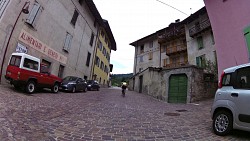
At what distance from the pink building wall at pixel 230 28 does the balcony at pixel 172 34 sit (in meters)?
18.2

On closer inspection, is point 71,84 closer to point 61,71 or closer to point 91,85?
point 61,71

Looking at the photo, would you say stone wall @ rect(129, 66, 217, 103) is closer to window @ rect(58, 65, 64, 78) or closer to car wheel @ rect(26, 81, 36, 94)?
window @ rect(58, 65, 64, 78)

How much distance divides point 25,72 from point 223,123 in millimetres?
9431

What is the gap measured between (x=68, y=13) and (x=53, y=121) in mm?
15260

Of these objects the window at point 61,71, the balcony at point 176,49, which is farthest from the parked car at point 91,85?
the balcony at point 176,49

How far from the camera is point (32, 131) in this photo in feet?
13.6

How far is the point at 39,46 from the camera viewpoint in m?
14.3

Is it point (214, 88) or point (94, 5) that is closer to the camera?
point (214, 88)

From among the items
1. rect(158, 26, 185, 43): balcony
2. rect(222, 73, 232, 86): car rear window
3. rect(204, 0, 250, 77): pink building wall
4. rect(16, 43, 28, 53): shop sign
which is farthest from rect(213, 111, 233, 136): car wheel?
rect(158, 26, 185, 43): balcony

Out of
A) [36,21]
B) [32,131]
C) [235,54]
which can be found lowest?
[32,131]

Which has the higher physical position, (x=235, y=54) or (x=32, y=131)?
(x=235, y=54)

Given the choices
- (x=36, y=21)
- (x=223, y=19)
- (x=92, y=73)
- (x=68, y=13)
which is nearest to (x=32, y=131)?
(x=223, y=19)

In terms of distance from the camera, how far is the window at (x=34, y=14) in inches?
514

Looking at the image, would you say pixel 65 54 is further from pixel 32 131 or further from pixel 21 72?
pixel 32 131
